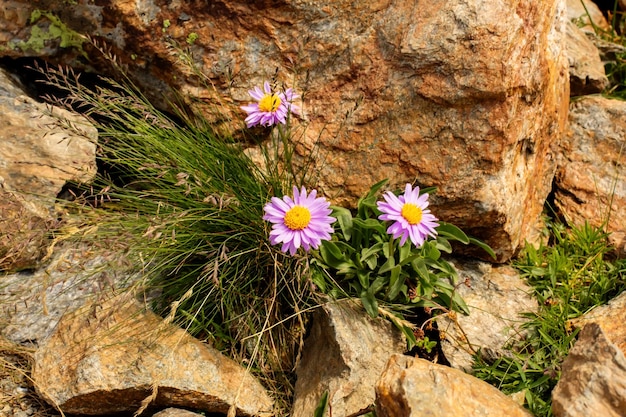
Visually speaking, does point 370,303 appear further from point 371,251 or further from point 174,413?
point 174,413

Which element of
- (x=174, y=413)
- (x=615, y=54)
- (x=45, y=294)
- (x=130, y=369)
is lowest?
(x=174, y=413)

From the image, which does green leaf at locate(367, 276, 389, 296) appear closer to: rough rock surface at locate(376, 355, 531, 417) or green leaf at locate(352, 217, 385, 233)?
green leaf at locate(352, 217, 385, 233)

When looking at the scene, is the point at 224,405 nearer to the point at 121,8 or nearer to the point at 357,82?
the point at 357,82

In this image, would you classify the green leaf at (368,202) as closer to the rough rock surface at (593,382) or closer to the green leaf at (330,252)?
the green leaf at (330,252)

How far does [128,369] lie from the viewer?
9.51 ft

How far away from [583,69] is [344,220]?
218 centimetres

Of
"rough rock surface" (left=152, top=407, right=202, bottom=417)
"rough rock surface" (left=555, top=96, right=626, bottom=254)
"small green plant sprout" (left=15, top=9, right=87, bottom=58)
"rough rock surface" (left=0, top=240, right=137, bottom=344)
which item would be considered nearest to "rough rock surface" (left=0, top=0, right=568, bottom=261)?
"small green plant sprout" (left=15, top=9, right=87, bottom=58)

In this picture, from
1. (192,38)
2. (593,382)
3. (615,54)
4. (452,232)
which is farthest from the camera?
(615,54)

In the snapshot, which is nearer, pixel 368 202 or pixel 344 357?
pixel 344 357

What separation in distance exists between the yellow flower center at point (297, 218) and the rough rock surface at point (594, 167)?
73.3 inches

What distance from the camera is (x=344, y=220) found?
3242 mm

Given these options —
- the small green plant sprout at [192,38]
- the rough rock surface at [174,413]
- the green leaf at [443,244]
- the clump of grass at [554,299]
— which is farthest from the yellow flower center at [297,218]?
the small green plant sprout at [192,38]

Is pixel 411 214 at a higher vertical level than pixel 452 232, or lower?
higher

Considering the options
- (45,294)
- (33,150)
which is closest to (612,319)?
(45,294)
